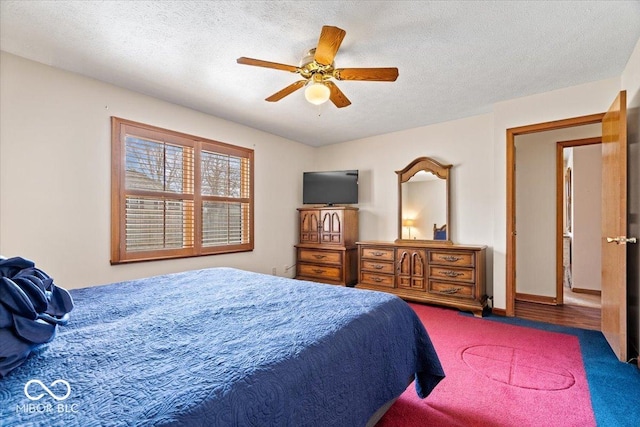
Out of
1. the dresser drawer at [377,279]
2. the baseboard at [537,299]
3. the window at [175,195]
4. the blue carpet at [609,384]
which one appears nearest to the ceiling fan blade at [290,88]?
the window at [175,195]

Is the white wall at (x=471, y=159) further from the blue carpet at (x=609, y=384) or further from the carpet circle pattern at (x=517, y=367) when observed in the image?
the carpet circle pattern at (x=517, y=367)

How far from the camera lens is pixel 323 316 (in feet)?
4.67

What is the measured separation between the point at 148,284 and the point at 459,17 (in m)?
2.80

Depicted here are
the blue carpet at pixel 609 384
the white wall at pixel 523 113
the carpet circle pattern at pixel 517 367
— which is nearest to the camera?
the blue carpet at pixel 609 384

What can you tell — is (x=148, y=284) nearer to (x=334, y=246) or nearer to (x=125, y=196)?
(x=125, y=196)

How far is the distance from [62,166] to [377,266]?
3659 mm

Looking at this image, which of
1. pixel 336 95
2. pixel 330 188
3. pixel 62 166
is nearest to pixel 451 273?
pixel 330 188

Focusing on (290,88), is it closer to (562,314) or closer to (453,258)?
(453,258)

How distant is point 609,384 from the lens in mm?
1981

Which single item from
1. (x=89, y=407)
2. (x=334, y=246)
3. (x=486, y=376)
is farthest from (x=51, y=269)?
(x=486, y=376)

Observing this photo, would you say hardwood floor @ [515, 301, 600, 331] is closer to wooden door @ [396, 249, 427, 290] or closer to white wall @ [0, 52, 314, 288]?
wooden door @ [396, 249, 427, 290]

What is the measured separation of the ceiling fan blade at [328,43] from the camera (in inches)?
70.3

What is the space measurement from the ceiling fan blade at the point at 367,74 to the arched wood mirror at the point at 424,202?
2.22 m

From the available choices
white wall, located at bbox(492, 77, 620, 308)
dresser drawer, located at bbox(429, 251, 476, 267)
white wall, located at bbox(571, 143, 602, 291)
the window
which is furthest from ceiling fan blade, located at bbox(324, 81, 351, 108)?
white wall, located at bbox(571, 143, 602, 291)
